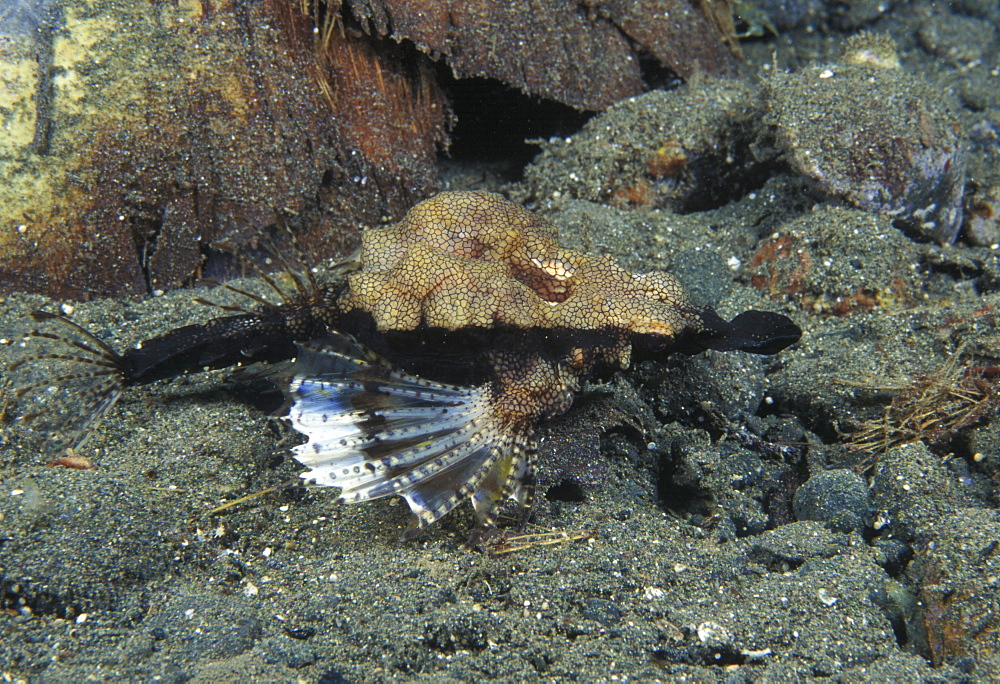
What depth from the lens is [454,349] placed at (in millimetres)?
3490

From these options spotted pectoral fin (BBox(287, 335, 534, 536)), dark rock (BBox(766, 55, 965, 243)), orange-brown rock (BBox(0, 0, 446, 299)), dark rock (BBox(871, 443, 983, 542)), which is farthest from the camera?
dark rock (BBox(766, 55, 965, 243))

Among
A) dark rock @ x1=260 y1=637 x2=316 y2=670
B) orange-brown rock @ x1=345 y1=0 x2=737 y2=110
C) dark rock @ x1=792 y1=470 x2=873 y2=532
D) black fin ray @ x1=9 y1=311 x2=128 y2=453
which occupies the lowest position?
dark rock @ x1=260 y1=637 x2=316 y2=670

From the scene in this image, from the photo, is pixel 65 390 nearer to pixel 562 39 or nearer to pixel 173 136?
pixel 173 136

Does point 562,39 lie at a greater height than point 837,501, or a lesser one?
greater

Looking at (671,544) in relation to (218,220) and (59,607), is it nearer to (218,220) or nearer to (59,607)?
(59,607)

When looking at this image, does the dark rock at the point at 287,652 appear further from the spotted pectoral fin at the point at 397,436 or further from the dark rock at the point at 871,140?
the dark rock at the point at 871,140

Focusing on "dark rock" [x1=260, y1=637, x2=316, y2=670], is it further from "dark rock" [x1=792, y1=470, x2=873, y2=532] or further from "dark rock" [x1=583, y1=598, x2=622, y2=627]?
"dark rock" [x1=792, y1=470, x2=873, y2=532]

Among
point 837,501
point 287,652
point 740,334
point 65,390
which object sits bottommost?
point 287,652

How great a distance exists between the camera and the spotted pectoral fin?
127 inches

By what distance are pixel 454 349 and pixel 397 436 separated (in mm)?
575

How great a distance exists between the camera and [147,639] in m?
2.51

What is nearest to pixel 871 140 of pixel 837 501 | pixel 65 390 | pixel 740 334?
pixel 740 334

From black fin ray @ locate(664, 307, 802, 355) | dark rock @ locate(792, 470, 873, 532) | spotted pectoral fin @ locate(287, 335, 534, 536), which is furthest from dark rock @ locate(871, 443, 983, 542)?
spotted pectoral fin @ locate(287, 335, 534, 536)

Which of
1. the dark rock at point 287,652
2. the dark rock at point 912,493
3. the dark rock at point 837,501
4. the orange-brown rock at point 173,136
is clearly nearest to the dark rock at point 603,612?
the dark rock at point 287,652
